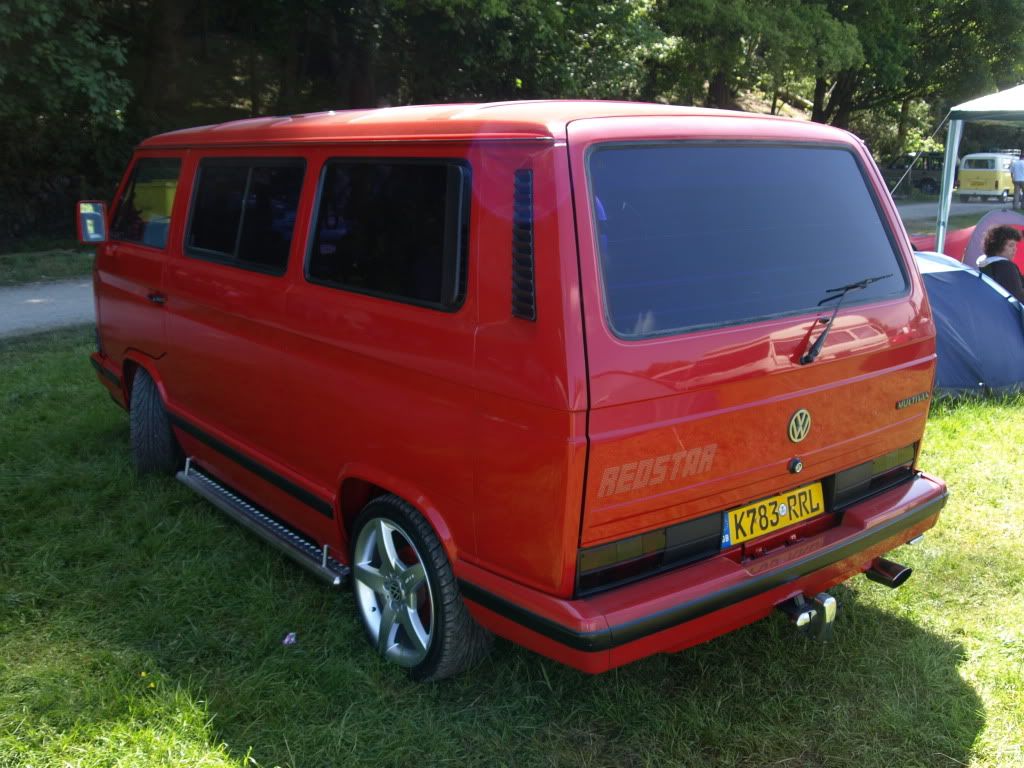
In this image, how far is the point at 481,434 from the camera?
2.66 meters

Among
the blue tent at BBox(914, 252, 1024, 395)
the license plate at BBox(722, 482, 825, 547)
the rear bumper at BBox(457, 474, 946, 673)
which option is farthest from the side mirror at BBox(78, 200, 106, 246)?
the blue tent at BBox(914, 252, 1024, 395)

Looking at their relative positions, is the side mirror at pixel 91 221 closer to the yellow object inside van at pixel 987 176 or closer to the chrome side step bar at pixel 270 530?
the chrome side step bar at pixel 270 530

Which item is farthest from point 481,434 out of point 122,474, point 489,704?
point 122,474

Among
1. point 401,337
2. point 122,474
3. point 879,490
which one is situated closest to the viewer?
point 401,337

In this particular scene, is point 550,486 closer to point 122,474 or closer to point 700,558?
point 700,558

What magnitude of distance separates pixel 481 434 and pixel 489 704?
1048 millimetres

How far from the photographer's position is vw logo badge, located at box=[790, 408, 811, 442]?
293 centimetres

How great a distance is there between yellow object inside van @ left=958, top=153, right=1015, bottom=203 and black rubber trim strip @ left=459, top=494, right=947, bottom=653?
107 ft

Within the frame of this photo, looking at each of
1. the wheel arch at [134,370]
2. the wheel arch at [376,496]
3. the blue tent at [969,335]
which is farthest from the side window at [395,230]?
the blue tent at [969,335]

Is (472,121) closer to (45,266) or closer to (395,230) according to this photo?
(395,230)

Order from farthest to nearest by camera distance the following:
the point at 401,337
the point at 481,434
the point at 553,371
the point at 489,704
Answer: the point at 489,704 → the point at 401,337 → the point at 481,434 → the point at 553,371

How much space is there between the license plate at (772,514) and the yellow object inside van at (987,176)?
32458 mm

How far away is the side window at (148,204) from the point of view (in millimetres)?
4621

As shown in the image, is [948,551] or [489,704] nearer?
[489,704]
